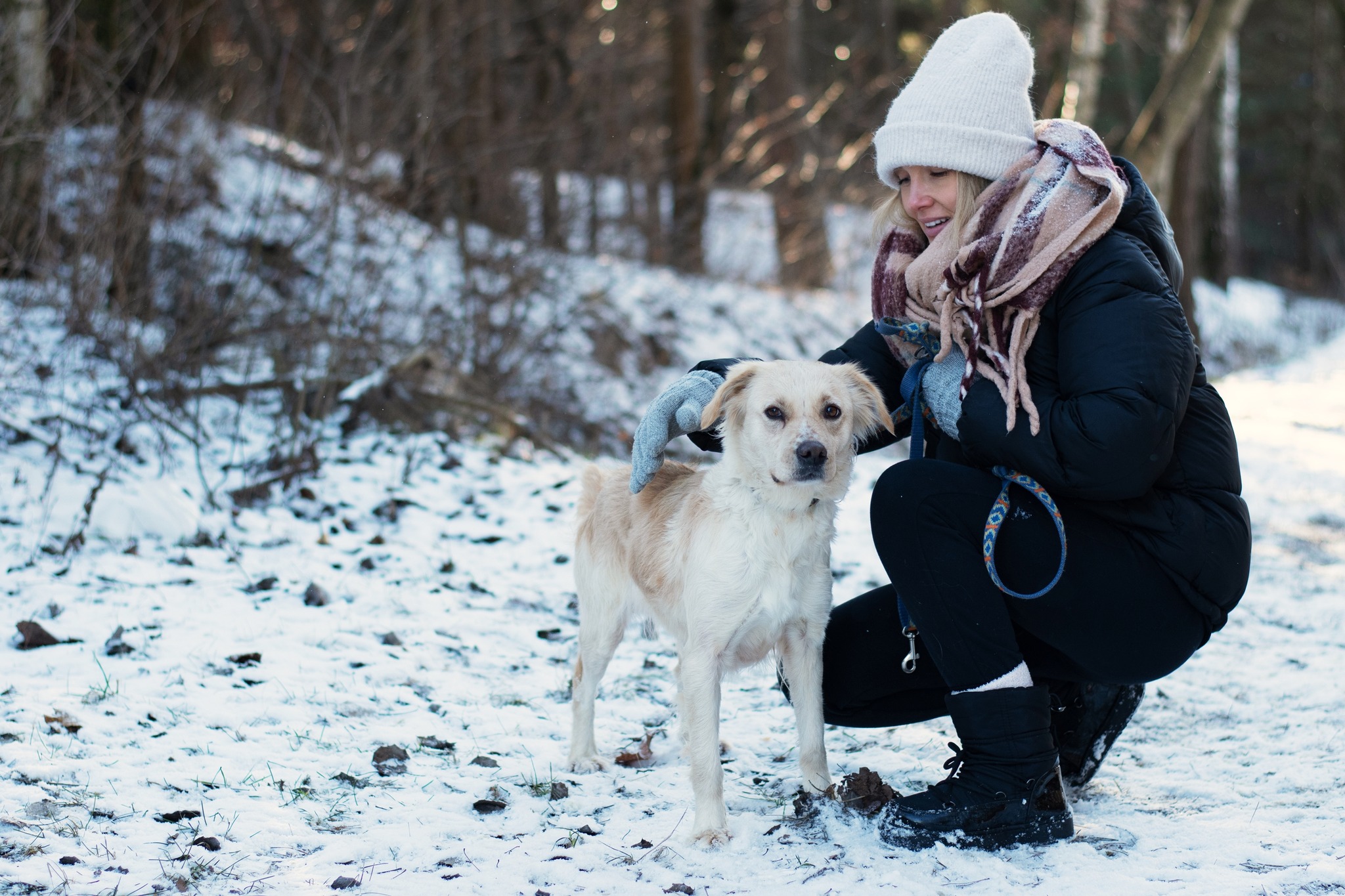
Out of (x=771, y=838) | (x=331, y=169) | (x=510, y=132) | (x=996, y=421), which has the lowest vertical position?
(x=771, y=838)

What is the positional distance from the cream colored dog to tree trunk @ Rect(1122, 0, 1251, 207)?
9.38 meters

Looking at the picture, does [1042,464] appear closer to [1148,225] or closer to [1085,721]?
[1148,225]

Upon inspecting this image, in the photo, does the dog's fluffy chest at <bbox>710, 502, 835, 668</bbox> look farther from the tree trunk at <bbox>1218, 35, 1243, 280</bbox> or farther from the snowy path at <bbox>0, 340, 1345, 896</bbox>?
the tree trunk at <bbox>1218, 35, 1243, 280</bbox>

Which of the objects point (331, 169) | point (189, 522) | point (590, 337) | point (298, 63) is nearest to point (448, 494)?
point (189, 522)

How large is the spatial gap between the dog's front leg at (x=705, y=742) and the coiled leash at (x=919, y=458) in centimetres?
55

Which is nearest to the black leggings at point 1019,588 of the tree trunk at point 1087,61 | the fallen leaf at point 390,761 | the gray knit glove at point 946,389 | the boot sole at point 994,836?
the gray knit glove at point 946,389

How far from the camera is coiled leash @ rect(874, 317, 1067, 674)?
8.48ft

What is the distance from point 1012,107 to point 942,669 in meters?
1.47


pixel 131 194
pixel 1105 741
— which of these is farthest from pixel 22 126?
pixel 1105 741

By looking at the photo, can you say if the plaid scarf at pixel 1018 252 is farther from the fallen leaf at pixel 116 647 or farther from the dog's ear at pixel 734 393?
the fallen leaf at pixel 116 647

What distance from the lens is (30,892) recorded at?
2168mm

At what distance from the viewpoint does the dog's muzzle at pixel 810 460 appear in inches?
107

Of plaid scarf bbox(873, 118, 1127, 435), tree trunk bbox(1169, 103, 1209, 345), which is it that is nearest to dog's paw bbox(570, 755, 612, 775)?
plaid scarf bbox(873, 118, 1127, 435)

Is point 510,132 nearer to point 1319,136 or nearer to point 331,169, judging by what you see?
point 331,169
